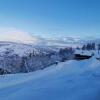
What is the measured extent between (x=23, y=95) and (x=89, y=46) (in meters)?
86.3

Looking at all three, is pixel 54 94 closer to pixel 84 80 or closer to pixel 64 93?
pixel 64 93

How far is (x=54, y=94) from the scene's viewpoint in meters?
5.89

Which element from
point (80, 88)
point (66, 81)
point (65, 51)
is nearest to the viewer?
point (80, 88)

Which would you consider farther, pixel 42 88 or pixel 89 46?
pixel 89 46

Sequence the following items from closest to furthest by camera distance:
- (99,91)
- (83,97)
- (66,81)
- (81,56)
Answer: (83,97) → (99,91) → (66,81) → (81,56)

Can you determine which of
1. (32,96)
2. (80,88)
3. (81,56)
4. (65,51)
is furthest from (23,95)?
(65,51)

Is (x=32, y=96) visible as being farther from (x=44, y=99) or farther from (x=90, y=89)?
(x=90, y=89)

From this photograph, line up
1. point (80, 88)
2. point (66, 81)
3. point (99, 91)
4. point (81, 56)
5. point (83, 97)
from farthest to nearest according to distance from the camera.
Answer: point (81, 56)
point (66, 81)
point (80, 88)
point (99, 91)
point (83, 97)

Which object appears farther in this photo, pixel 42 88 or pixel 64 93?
pixel 42 88

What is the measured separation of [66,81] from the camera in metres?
7.23

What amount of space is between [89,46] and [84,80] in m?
84.5

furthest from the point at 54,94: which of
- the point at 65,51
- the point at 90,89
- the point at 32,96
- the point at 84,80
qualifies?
the point at 65,51

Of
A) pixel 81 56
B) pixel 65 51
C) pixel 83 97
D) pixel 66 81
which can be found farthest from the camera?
pixel 65 51

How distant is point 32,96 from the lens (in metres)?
5.83
